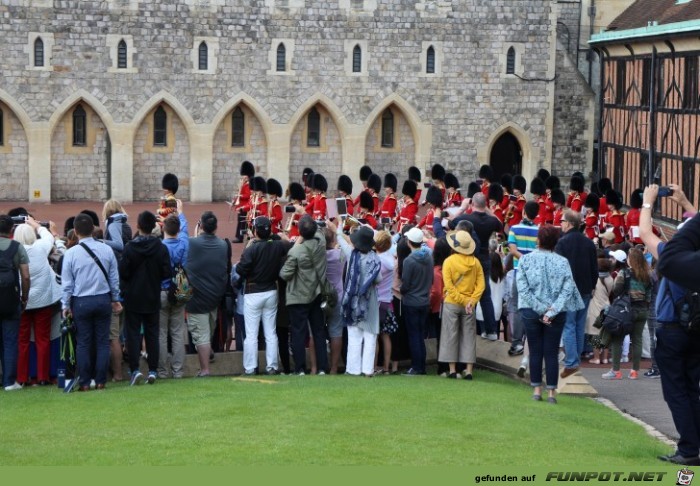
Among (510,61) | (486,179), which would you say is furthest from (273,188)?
(510,61)

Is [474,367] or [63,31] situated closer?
[474,367]

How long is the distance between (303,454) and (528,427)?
238cm

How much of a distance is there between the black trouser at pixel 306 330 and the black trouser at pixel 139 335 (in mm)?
1482

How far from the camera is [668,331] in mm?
10859

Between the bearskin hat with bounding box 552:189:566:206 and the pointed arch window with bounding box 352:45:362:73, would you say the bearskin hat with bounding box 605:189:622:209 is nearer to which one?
the bearskin hat with bounding box 552:189:566:206

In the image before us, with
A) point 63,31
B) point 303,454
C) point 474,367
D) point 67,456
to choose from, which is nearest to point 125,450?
point 67,456

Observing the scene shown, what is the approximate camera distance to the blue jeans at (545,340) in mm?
13445

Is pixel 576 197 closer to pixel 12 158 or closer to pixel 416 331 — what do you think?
pixel 416 331

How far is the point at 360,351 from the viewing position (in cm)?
1544

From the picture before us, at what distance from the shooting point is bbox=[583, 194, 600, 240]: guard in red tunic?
22953mm

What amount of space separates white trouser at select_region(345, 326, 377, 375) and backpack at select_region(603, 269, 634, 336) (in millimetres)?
2611

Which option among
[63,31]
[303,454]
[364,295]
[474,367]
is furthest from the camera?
[63,31]

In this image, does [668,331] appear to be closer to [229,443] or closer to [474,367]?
[229,443]

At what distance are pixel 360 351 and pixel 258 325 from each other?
1.10 metres
